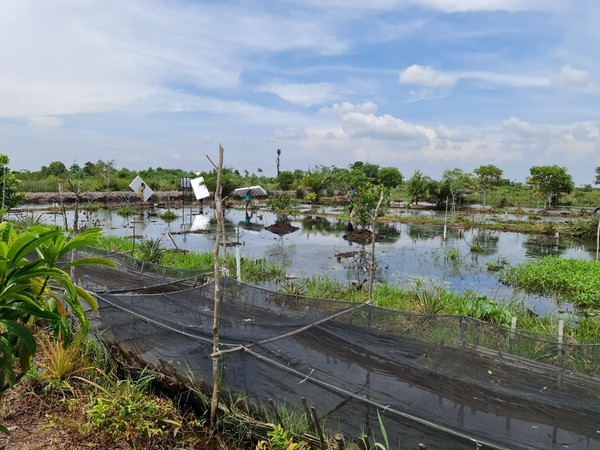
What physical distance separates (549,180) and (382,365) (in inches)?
1096

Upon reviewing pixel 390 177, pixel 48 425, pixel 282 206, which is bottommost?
pixel 48 425

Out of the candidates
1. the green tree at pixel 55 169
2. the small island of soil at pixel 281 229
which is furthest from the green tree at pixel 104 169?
the small island of soil at pixel 281 229

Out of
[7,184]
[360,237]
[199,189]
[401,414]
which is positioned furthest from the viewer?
[199,189]

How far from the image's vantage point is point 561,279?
8367 mm

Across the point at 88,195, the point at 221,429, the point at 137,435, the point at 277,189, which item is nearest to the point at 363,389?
the point at 221,429

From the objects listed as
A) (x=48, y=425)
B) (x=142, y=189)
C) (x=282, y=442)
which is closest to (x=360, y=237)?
(x=48, y=425)

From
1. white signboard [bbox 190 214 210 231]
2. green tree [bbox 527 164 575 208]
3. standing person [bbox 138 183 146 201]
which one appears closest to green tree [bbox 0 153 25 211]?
white signboard [bbox 190 214 210 231]

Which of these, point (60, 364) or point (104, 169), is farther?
point (104, 169)

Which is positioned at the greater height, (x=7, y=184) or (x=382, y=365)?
(x=7, y=184)

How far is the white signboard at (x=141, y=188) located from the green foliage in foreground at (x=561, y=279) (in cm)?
1874

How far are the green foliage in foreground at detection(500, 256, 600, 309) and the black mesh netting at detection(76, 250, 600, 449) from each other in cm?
448

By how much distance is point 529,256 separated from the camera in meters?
12.0

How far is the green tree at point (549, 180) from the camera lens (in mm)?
26500

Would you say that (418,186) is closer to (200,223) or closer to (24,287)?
(200,223)
